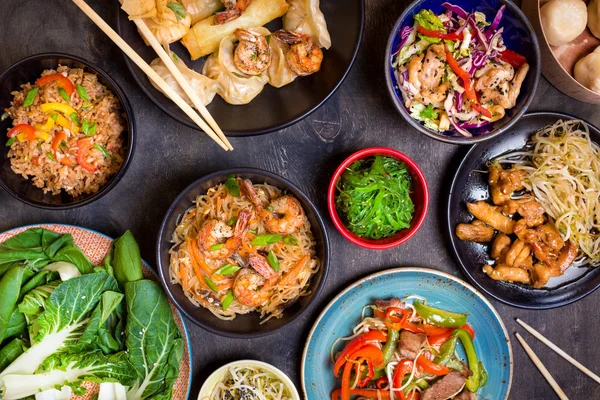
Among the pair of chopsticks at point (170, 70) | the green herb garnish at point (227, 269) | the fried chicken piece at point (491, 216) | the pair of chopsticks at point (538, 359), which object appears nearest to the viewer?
the pair of chopsticks at point (170, 70)

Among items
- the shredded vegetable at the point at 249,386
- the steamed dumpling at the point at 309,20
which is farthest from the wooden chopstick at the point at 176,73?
the shredded vegetable at the point at 249,386

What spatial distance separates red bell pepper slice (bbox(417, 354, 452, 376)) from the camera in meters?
3.04

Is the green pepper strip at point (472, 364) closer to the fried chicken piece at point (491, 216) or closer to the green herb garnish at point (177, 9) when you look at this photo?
the fried chicken piece at point (491, 216)

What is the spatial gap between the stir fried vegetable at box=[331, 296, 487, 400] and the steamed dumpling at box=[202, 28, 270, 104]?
136 centimetres

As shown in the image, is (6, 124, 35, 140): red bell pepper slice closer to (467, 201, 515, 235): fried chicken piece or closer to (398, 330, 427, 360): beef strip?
(398, 330, 427, 360): beef strip

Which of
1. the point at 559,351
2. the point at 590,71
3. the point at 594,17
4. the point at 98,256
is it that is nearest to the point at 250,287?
the point at 98,256

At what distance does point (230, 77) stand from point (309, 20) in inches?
19.5

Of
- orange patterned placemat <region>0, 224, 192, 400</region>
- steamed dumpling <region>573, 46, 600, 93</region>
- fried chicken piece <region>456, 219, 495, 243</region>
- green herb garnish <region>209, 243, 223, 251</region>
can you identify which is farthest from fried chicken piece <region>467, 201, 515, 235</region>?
orange patterned placemat <region>0, 224, 192, 400</region>

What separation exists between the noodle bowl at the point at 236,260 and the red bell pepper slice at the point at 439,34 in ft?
3.59

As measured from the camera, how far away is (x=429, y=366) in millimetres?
3043

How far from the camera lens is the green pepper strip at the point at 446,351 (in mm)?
3053

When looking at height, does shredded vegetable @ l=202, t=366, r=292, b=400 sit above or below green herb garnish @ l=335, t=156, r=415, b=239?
below

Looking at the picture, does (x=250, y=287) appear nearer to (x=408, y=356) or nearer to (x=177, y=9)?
(x=408, y=356)

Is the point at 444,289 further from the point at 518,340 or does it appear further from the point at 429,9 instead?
the point at 429,9
